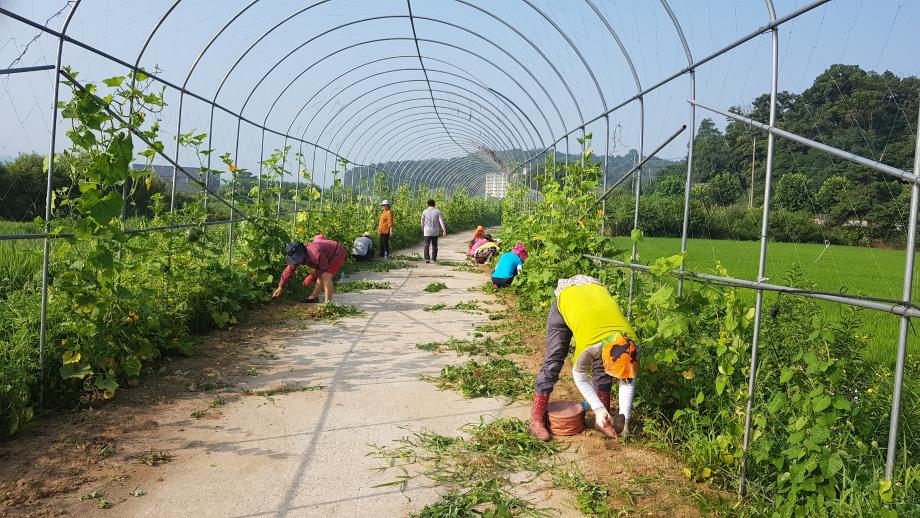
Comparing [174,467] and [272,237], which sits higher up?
[272,237]

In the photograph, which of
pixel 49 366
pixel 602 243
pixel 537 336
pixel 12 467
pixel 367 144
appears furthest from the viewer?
pixel 367 144

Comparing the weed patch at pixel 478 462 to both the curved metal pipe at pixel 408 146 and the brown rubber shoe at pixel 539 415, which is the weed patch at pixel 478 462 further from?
the curved metal pipe at pixel 408 146

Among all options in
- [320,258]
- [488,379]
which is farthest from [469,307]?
[488,379]

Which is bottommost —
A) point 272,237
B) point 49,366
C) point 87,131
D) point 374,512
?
point 374,512

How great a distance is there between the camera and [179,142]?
7699 millimetres

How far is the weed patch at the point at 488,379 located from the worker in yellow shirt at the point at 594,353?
840mm

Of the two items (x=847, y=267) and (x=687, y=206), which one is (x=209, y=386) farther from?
(x=847, y=267)

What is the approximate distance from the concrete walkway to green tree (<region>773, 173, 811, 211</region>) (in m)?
2.34

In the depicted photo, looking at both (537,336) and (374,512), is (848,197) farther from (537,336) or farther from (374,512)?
(537,336)

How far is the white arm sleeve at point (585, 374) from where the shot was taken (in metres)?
4.13

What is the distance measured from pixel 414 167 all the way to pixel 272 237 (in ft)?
75.9

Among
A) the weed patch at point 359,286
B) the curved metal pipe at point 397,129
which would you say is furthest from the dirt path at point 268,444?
the curved metal pipe at point 397,129

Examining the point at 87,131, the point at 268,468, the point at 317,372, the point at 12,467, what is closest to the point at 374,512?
the point at 268,468

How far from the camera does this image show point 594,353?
4.14m
